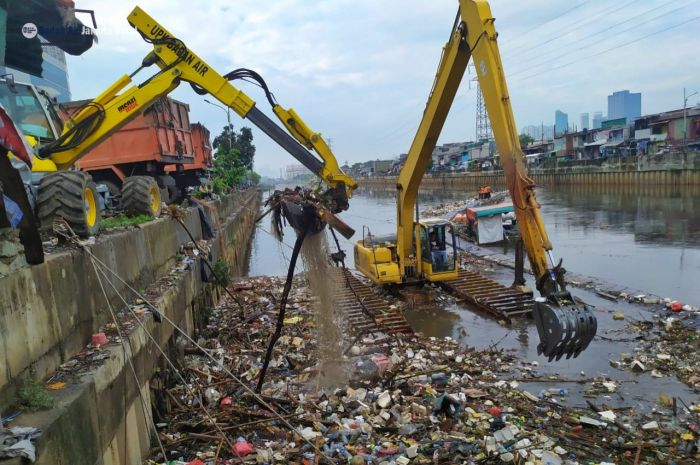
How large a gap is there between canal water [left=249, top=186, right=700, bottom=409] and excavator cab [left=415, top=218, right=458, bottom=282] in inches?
34.7

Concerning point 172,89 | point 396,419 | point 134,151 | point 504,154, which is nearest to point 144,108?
point 172,89

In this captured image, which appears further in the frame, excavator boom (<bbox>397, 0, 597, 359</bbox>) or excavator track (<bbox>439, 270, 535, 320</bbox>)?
excavator track (<bbox>439, 270, 535, 320</bbox>)

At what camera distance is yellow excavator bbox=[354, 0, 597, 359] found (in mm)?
5113

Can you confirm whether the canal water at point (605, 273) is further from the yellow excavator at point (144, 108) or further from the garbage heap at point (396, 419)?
the yellow excavator at point (144, 108)

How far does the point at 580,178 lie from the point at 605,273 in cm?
3933

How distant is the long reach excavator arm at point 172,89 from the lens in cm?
719

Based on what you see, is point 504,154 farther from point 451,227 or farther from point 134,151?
point 134,151

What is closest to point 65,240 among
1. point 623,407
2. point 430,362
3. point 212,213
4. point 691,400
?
point 430,362

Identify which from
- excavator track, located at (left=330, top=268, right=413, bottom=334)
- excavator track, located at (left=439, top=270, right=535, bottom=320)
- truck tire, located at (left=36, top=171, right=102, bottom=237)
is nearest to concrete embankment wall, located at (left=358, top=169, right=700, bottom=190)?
excavator track, located at (left=439, top=270, right=535, bottom=320)

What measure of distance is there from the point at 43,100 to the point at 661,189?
43389 mm

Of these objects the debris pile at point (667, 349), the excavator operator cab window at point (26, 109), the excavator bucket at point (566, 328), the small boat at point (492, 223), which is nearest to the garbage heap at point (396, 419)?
the excavator bucket at point (566, 328)

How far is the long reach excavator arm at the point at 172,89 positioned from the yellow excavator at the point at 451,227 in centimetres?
238

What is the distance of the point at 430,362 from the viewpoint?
25.3 ft

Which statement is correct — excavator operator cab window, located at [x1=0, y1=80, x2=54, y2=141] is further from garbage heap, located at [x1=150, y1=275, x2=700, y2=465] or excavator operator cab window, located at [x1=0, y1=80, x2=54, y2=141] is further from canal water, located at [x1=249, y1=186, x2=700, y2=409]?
garbage heap, located at [x1=150, y1=275, x2=700, y2=465]
